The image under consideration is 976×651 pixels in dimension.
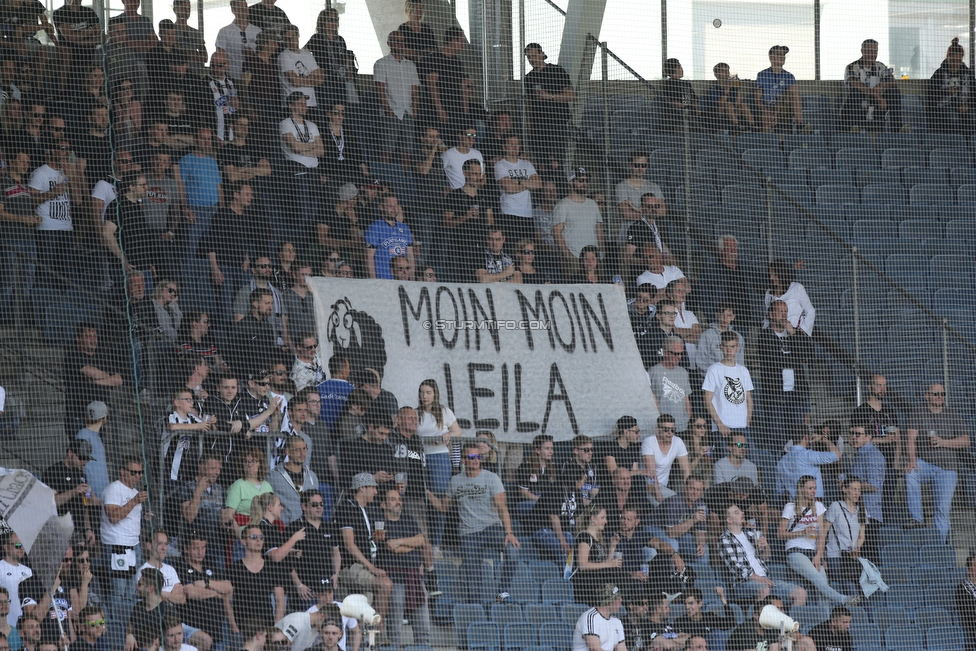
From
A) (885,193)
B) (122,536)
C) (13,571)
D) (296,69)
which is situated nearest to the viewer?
(13,571)

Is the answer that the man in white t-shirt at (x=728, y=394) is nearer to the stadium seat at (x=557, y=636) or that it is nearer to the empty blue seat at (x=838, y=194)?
the stadium seat at (x=557, y=636)

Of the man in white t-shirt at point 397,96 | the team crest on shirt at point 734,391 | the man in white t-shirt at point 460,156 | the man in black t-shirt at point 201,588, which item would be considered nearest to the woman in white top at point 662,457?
the team crest on shirt at point 734,391

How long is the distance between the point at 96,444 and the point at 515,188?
3032 millimetres

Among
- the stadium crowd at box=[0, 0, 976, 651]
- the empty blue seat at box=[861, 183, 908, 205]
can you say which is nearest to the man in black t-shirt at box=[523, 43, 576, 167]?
the stadium crowd at box=[0, 0, 976, 651]

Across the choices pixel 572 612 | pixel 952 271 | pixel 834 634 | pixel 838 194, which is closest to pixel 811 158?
pixel 838 194

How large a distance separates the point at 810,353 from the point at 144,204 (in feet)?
13.1

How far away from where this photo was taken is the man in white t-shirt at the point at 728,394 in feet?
26.8

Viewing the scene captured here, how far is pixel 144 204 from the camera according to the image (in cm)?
768

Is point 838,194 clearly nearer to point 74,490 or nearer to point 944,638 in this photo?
point 944,638

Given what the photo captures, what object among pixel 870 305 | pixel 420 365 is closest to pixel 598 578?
pixel 420 365

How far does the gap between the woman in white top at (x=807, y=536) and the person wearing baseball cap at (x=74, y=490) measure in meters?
3.61

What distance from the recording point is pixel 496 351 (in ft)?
26.1

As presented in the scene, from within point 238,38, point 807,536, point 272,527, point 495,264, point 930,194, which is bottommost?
point 807,536

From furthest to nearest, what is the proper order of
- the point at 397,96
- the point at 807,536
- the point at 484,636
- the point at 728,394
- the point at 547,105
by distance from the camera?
the point at 547,105, the point at 397,96, the point at 728,394, the point at 807,536, the point at 484,636
